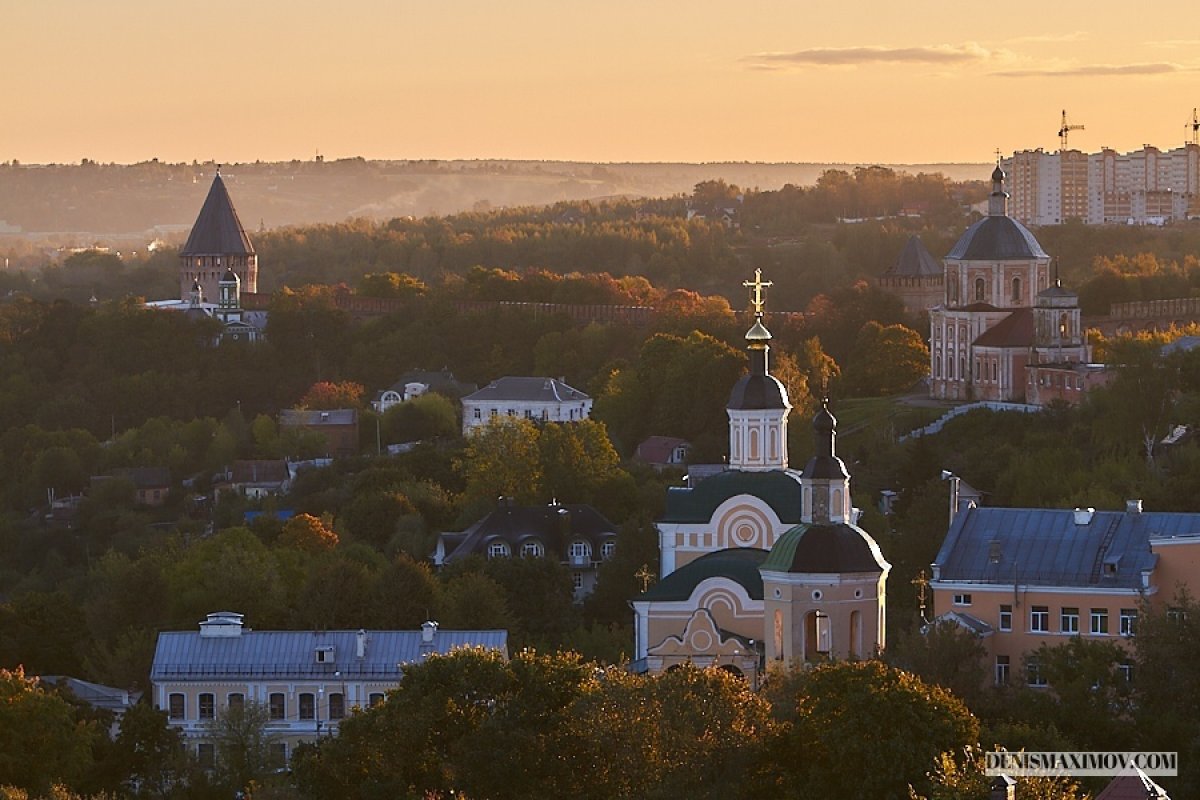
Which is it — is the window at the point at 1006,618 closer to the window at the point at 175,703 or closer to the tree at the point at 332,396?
the window at the point at 175,703

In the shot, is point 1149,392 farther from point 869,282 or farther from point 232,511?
point 869,282

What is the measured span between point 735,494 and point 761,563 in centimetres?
337

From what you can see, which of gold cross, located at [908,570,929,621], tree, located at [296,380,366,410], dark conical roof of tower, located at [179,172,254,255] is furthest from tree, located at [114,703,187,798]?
dark conical roof of tower, located at [179,172,254,255]

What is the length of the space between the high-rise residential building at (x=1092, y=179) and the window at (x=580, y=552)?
74.9 metres

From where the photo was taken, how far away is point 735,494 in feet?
178

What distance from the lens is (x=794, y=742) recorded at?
135 ft

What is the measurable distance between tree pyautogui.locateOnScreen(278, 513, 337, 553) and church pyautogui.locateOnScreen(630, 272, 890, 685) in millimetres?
14764

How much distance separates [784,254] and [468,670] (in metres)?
88.2

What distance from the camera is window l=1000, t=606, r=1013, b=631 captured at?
169 feet

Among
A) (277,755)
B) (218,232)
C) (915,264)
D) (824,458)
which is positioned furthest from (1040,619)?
(218,232)

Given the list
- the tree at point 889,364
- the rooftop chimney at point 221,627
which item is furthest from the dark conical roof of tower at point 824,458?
the tree at point 889,364

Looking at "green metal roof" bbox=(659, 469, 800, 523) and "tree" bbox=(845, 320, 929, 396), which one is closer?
"green metal roof" bbox=(659, 469, 800, 523)

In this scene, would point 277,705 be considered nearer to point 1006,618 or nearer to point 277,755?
point 277,755

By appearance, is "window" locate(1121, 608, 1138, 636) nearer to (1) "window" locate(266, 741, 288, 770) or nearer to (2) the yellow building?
(2) the yellow building
